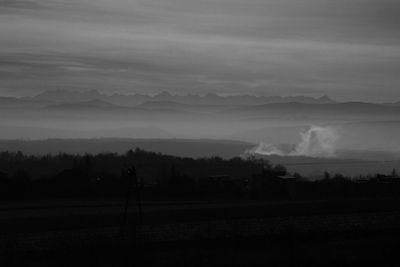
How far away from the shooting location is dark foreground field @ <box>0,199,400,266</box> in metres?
28.8

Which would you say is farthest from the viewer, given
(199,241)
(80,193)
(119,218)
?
(80,193)

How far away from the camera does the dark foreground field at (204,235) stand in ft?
94.5

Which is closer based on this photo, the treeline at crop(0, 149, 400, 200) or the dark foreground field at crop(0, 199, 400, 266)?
the dark foreground field at crop(0, 199, 400, 266)

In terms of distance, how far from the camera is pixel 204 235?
117 ft

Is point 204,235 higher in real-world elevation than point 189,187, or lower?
lower

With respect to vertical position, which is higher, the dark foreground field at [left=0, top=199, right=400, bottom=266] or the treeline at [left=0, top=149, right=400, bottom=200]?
the treeline at [left=0, top=149, right=400, bottom=200]

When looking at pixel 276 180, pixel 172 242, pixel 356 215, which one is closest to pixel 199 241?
pixel 172 242

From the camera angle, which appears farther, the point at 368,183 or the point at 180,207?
the point at 368,183

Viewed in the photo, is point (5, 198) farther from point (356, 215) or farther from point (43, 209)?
point (356, 215)

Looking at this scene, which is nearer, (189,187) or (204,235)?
(204,235)

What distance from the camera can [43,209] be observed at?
52406 mm

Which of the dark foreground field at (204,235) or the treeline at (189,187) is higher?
the treeline at (189,187)

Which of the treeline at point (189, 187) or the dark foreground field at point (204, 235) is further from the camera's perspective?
the treeline at point (189, 187)

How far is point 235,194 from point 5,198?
2110 centimetres
